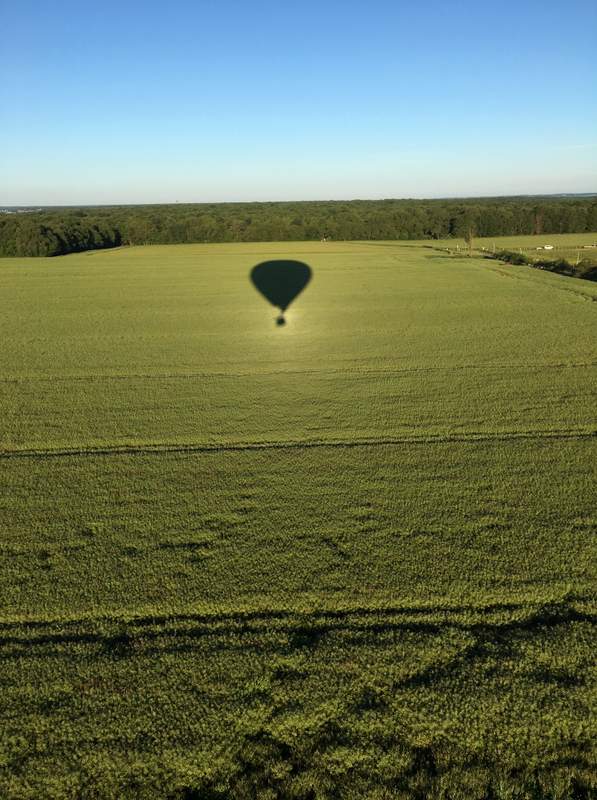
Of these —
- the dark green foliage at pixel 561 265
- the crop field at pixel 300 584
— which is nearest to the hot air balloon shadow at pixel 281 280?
the crop field at pixel 300 584

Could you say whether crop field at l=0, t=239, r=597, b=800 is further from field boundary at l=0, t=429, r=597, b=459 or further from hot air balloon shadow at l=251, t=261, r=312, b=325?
hot air balloon shadow at l=251, t=261, r=312, b=325

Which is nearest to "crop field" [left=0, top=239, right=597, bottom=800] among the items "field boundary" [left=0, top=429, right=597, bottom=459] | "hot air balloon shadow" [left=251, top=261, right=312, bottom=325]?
"field boundary" [left=0, top=429, right=597, bottom=459]

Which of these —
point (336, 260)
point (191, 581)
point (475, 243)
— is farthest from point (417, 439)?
point (475, 243)

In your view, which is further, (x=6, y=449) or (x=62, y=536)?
(x=6, y=449)

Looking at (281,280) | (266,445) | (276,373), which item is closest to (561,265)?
(281,280)

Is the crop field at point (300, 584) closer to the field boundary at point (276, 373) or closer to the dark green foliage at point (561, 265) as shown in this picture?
the field boundary at point (276, 373)

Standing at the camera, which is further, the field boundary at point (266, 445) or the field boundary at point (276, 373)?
the field boundary at point (276, 373)

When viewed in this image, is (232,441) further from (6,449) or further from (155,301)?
(155,301)

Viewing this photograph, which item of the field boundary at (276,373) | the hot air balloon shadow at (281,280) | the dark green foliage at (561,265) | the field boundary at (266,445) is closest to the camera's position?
the field boundary at (266,445)
